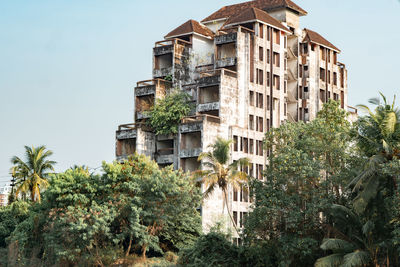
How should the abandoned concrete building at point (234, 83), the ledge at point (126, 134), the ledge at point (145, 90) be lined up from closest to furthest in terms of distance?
1. the abandoned concrete building at point (234, 83)
2. the ledge at point (126, 134)
3. the ledge at point (145, 90)

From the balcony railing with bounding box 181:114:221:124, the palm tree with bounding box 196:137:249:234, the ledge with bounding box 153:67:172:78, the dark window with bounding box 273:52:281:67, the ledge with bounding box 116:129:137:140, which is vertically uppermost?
the dark window with bounding box 273:52:281:67

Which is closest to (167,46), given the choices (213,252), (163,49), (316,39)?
(163,49)

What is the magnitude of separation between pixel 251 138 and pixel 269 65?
8.65 metres

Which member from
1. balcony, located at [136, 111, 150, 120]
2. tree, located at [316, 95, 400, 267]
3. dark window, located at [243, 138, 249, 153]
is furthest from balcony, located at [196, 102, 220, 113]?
tree, located at [316, 95, 400, 267]

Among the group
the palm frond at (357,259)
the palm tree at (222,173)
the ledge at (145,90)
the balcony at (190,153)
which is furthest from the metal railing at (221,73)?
the palm frond at (357,259)

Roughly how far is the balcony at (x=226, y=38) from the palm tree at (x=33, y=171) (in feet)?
70.1

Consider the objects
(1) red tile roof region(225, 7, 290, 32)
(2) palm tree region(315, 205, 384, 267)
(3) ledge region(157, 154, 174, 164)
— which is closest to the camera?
(2) palm tree region(315, 205, 384, 267)

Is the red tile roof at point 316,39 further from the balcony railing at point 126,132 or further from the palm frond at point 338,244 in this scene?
the palm frond at point 338,244

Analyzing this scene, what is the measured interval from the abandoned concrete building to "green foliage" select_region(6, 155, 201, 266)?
13682mm

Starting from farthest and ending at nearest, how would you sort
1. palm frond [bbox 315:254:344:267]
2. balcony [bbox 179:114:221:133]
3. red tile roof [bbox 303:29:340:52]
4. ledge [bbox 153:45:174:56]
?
red tile roof [bbox 303:29:340:52] < ledge [bbox 153:45:174:56] < balcony [bbox 179:114:221:133] < palm frond [bbox 315:254:344:267]

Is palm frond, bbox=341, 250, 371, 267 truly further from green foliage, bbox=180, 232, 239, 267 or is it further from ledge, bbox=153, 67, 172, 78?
ledge, bbox=153, 67, 172, 78

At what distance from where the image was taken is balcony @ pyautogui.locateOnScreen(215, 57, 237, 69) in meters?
75.2

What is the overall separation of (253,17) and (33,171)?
28346 mm

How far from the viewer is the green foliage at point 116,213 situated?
172ft
